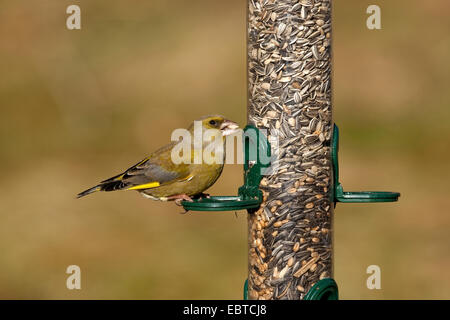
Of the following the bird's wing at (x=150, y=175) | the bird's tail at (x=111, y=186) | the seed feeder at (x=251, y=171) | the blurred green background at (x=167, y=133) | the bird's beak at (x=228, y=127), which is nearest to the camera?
the seed feeder at (x=251, y=171)

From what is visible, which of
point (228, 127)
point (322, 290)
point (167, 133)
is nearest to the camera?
point (322, 290)

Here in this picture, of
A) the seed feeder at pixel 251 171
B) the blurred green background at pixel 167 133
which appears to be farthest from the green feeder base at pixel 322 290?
the blurred green background at pixel 167 133

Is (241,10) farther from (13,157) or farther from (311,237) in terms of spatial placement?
(311,237)

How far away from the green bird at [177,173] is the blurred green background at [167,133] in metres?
5.01

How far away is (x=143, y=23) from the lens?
17.9 m

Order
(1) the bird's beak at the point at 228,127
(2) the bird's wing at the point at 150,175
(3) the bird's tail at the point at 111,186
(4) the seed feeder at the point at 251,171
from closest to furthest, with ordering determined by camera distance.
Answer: (4) the seed feeder at the point at 251,171 < (1) the bird's beak at the point at 228,127 < (2) the bird's wing at the point at 150,175 < (3) the bird's tail at the point at 111,186

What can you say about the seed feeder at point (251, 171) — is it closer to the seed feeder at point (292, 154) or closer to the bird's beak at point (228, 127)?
the seed feeder at point (292, 154)

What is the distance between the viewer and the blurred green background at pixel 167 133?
13016mm

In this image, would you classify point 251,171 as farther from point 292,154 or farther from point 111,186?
point 111,186

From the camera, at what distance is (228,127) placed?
22.5 ft

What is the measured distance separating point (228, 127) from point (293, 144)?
0.67 m

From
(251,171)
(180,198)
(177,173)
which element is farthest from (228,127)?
(180,198)

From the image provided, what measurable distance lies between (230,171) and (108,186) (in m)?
8.08
